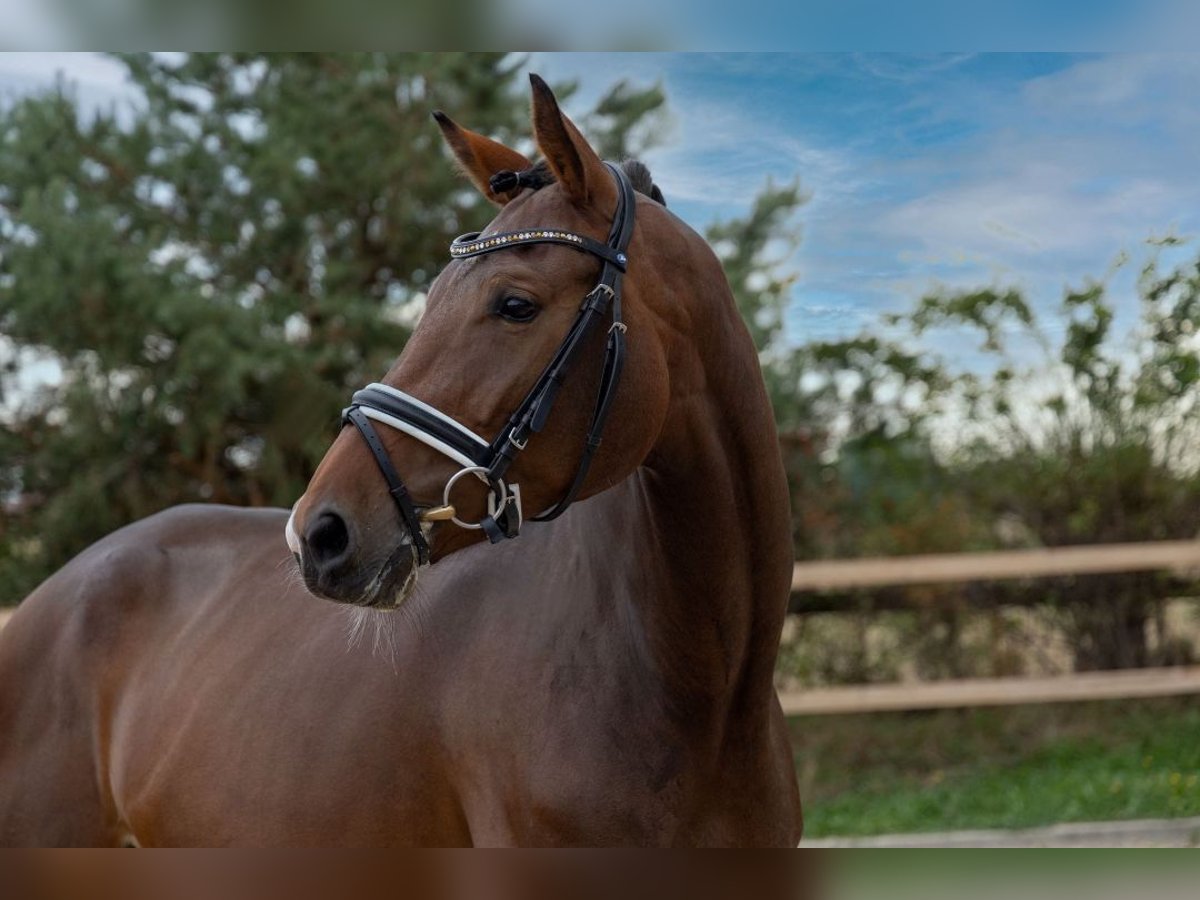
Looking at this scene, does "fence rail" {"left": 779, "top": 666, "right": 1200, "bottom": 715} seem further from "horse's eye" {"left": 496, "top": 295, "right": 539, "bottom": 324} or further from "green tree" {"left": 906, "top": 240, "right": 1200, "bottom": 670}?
"horse's eye" {"left": 496, "top": 295, "right": 539, "bottom": 324}

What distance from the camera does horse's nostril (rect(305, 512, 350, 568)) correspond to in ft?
6.06

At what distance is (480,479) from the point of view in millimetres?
1981

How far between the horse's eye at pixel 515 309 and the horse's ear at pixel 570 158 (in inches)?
10.1

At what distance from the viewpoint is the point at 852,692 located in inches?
257

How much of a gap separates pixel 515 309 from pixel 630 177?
0.53 m

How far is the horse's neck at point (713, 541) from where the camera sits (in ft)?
7.34

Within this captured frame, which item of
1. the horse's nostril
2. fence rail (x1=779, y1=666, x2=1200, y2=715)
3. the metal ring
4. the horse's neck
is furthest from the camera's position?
fence rail (x1=779, y1=666, x2=1200, y2=715)

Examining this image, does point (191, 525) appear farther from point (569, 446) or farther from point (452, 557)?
point (569, 446)

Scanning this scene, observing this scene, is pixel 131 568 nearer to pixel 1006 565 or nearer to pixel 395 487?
pixel 395 487

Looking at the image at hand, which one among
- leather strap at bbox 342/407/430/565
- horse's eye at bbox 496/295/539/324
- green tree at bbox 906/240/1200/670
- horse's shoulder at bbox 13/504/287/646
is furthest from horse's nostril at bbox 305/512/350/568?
green tree at bbox 906/240/1200/670

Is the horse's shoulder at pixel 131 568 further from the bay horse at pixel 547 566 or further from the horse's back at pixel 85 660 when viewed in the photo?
the bay horse at pixel 547 566

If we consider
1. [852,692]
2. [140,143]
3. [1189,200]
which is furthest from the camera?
[140,143]

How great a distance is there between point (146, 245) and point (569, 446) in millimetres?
5607

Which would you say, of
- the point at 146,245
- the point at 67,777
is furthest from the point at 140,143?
the point at 67,777
